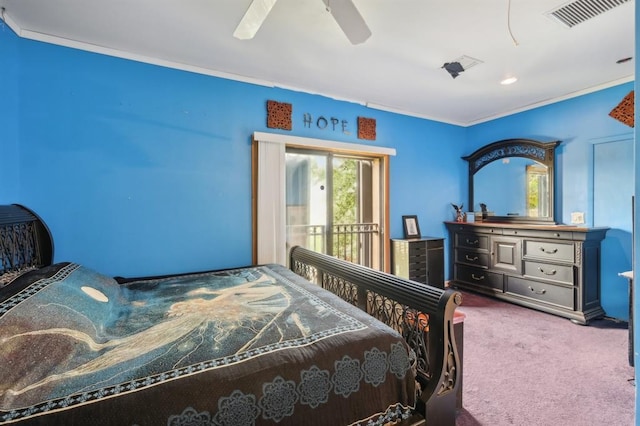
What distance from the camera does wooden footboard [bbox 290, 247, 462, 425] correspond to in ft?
4.06

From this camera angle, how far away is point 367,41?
2209 mm

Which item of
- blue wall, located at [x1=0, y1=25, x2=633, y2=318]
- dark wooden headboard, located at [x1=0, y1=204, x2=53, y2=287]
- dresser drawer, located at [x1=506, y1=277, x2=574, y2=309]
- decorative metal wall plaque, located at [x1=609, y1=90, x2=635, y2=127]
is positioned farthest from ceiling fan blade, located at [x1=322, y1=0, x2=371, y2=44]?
dresser drawer, located at [x1=506, y1=277, x2=574, y2=309]

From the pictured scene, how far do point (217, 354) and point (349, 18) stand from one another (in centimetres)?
178

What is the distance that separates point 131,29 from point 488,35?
2.69 metres

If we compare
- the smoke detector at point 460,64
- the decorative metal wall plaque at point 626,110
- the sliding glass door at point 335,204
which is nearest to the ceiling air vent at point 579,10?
the smoke detector at point 460,64

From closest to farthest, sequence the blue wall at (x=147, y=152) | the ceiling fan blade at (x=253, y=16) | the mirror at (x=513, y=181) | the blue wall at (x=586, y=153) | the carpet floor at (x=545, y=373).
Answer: the ceiling fan blade at (x=253, y=16)
the carpet floor at (x=545, y=373)
the blue wall at (x=147, y=152)
the blue wall at (x=586, y=153)
the mirror at (x=513, y=181)

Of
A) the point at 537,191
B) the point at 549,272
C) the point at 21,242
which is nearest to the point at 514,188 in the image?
the point at 537,191

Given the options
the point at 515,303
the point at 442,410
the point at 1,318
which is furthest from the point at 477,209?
the point at 1,318

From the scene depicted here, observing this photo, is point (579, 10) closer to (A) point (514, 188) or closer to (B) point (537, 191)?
(B) point (537, 191)

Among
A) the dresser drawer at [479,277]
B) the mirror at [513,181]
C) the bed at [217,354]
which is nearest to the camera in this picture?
the bed at [217,354]

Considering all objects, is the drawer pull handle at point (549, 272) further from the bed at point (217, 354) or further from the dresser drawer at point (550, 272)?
the bed at point (217, 354)

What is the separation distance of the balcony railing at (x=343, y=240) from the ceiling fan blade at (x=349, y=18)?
210cm

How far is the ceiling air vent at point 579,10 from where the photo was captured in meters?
1.80

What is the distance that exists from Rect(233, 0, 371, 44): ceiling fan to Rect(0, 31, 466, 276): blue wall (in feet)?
3.99
